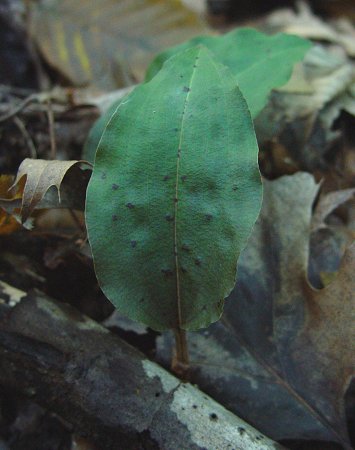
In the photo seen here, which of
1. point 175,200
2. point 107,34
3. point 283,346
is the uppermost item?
point 175,200

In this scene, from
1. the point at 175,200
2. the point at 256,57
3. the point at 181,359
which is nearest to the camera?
the point at 175,200

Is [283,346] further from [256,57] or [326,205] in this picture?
[256,57]

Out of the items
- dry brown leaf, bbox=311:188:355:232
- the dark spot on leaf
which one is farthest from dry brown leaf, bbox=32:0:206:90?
the dark spot on leaf

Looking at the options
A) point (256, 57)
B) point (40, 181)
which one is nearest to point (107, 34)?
point (256, 57)

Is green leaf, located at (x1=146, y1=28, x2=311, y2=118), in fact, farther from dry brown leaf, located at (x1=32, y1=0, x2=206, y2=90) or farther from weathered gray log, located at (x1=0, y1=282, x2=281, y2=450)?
dry brown leaf, located at (x1=32, y1=0, x2=206, y2=90)

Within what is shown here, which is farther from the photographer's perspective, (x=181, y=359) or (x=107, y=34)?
(x=107, y=34)

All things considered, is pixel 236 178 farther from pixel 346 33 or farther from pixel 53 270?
pixel 346 33
